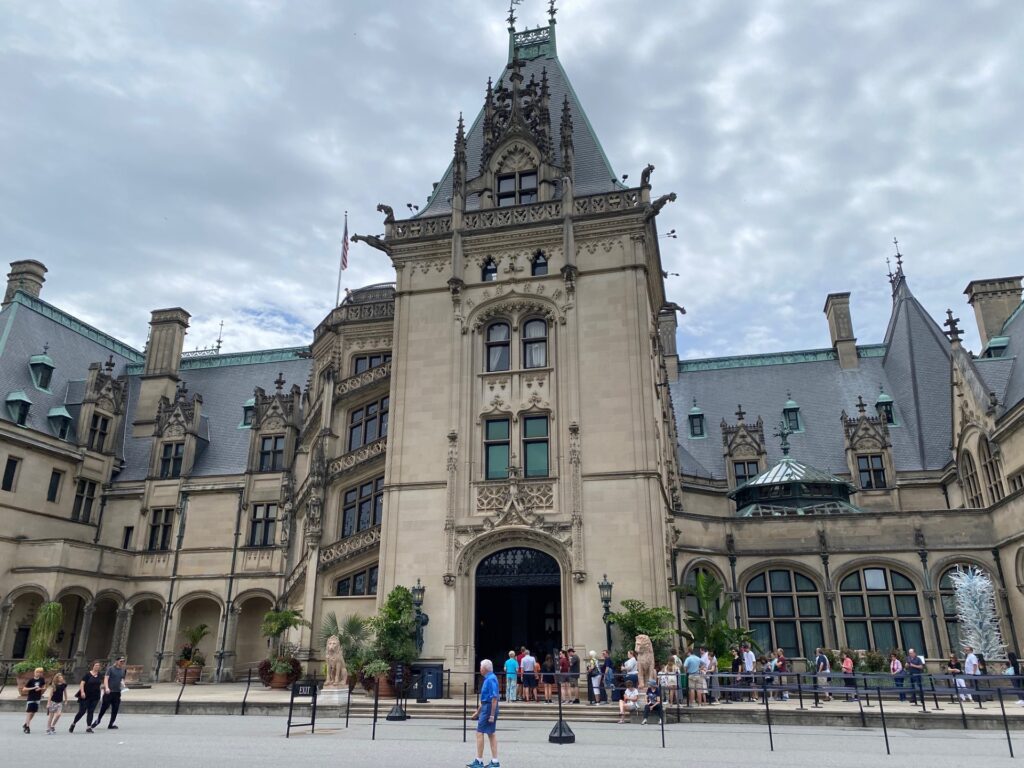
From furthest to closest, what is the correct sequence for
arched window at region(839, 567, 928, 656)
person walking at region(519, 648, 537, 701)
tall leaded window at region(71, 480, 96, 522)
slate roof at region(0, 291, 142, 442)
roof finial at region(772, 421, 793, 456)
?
1. tall leaded window at region(71, 480, 96, 522)
2. slate roof at region(0, 291, 142, 442)
3. roof finial at region(772, 421, 793, 456)
4. arched window at region(839, 567, 928, 656)
5. person walking at region(519, 648, 537, 701)

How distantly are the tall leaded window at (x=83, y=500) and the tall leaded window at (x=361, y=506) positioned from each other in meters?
16.9

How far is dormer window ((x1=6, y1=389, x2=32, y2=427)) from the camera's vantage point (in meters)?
35.4

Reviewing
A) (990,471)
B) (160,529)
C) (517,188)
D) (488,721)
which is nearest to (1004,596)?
(990,471)

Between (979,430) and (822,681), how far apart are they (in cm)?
1275

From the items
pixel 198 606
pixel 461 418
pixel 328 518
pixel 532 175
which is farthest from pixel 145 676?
pixel 532 175

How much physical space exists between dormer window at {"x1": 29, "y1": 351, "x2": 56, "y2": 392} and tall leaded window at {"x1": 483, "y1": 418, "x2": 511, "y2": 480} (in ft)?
85.7

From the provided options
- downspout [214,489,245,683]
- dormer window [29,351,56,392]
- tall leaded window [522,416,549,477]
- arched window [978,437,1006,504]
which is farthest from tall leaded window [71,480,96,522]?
arched window [978,437,1006,504]

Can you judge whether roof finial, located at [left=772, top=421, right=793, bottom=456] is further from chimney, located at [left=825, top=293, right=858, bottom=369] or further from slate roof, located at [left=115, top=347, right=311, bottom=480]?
slate roof, located at [left=115, top=347, right=311, bottom=480]

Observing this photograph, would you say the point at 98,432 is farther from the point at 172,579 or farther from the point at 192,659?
the point at 192,659

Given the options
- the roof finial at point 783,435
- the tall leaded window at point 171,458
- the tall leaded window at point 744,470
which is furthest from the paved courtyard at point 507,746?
the tall leaded window at point 171,458

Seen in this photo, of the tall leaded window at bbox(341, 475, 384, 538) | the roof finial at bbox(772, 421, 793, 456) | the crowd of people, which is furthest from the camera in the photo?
the roof finial at bbox(772, 421, 793, 456)

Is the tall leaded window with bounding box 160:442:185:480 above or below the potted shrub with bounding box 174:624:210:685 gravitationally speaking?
above

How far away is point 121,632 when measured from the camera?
35.1m

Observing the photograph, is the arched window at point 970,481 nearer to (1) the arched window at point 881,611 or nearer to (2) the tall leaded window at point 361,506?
(1) the arched window at point 881,611
